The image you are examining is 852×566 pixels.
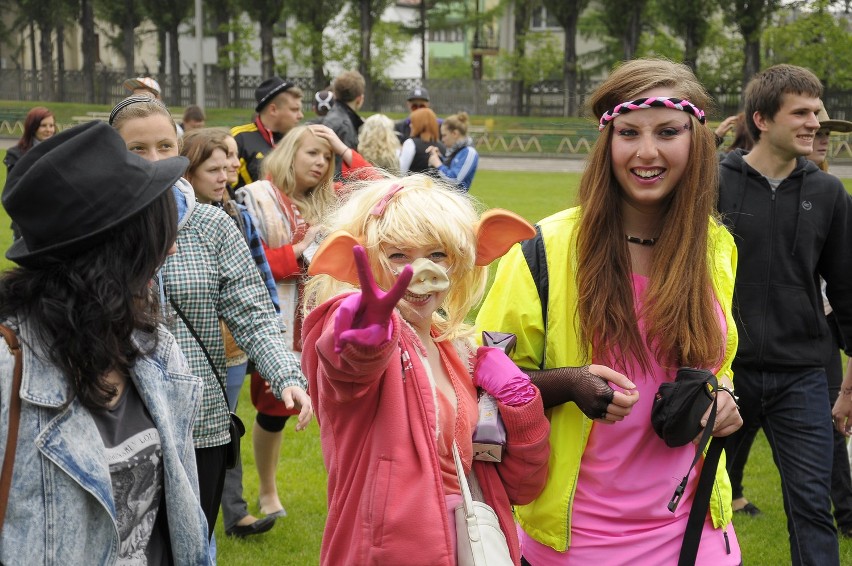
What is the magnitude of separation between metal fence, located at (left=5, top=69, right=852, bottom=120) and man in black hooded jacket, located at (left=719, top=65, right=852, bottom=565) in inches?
1855

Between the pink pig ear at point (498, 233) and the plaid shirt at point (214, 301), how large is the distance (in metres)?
1.22

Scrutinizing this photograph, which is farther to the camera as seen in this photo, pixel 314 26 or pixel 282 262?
pixel 314 26

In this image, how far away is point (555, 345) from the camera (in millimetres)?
2943

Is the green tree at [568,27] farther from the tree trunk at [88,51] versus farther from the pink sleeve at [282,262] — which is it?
the pink sleeve at [282,262]

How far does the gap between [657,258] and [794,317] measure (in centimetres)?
166

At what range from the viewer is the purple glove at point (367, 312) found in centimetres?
210

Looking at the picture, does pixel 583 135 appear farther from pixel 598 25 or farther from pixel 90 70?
pixel 90 70

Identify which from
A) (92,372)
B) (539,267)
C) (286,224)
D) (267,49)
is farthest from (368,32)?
(92,372)

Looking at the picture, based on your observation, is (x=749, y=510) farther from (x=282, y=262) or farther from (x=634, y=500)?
(x=634, y=500)

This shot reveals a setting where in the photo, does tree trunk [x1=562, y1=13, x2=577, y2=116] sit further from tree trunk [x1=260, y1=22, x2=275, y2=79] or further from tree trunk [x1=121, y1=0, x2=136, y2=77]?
tree trunk [x1=121, y1=0, x2=136, y2=77]

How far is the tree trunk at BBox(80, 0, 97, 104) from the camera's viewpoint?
54594 millimetres

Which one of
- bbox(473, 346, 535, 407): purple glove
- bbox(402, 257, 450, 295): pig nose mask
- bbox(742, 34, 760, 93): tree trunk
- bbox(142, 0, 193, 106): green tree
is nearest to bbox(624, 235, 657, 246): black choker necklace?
bbox(473, 346, 535, 407): purple glove

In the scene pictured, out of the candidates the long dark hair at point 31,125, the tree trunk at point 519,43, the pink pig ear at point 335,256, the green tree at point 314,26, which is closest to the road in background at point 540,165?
the tree trunk at point 519,43

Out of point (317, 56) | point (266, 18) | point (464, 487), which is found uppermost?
point (266, 18)
